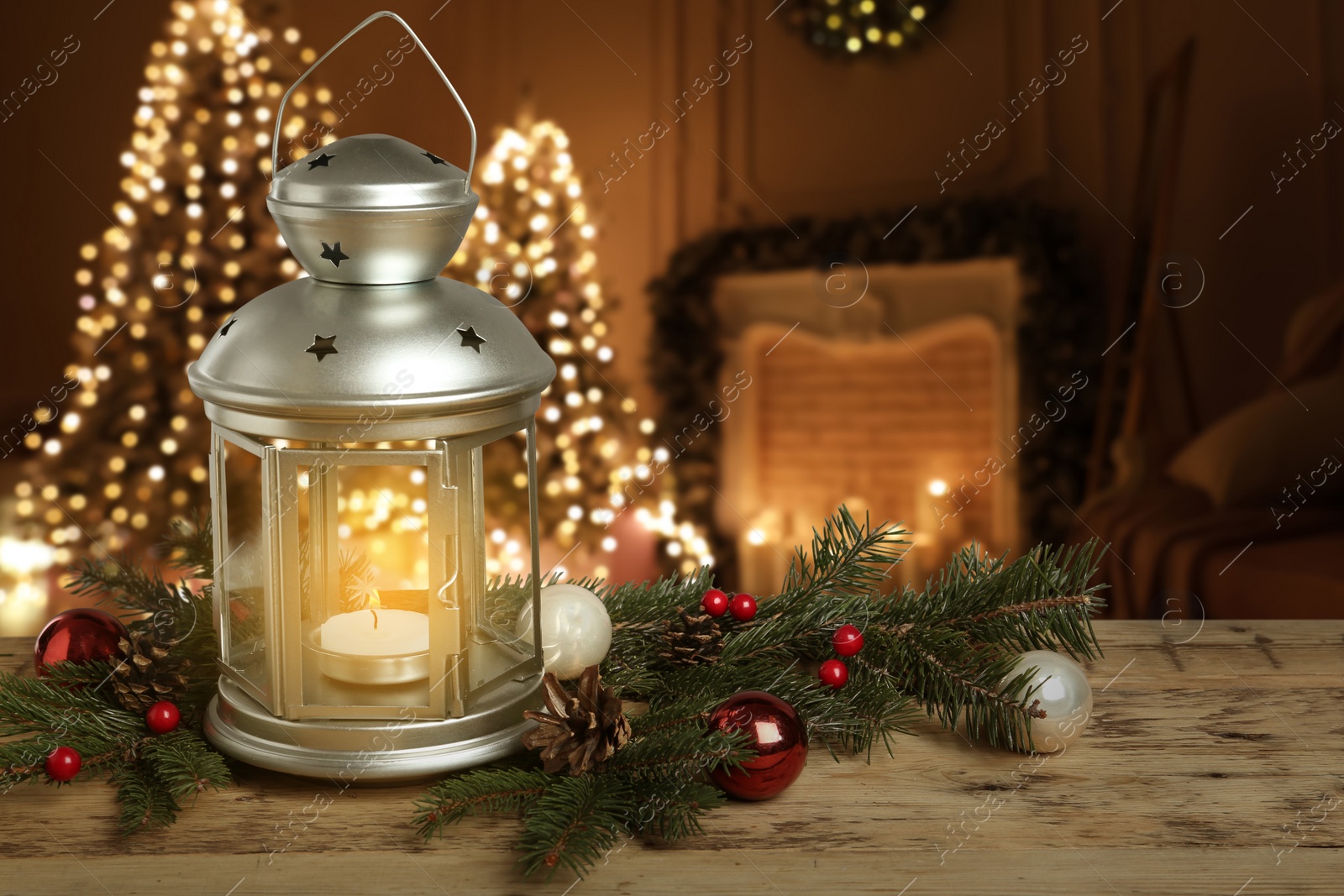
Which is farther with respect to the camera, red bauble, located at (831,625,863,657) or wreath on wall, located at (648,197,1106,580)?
wreath on wall, located at (648,197,1106,580)

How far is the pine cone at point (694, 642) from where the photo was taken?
1.10m

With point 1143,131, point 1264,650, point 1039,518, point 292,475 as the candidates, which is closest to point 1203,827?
point 1264,650

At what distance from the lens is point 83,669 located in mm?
1041

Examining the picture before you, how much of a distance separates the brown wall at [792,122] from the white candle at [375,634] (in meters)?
2.44

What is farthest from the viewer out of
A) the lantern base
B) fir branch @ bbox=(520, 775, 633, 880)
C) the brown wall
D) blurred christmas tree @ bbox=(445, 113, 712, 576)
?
the brown wall

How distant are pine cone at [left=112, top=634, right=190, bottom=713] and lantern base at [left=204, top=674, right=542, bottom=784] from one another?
0.10 metres

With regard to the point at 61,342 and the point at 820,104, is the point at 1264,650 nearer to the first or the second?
the point at 820,104

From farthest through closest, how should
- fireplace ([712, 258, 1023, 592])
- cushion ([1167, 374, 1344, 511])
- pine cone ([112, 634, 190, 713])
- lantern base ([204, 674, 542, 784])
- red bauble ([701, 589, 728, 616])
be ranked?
fireplace ([712, 258, 1023, 592]), cushion ([1167, 374, 1344, 511]), red bauble ([701, 589, 728, 616]), pine cone ([112, 634, 190, 713]), lantern base ([204, 674, 542, 784])

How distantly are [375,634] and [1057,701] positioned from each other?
1.78ft

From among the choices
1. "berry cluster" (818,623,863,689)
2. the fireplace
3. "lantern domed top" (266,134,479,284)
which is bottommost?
the fireplace

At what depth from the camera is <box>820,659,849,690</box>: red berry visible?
1026 mm

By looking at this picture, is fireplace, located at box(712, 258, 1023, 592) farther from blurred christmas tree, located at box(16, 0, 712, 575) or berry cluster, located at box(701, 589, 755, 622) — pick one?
berry cluster, located at box(701, 589, 755, 622)

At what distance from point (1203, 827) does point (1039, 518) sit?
7.94ft

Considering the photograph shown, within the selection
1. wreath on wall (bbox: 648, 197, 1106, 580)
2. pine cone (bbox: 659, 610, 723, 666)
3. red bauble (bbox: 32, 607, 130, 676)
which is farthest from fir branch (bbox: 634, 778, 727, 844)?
wreath on wall (bbox: 648, 197, 1106, 580)
